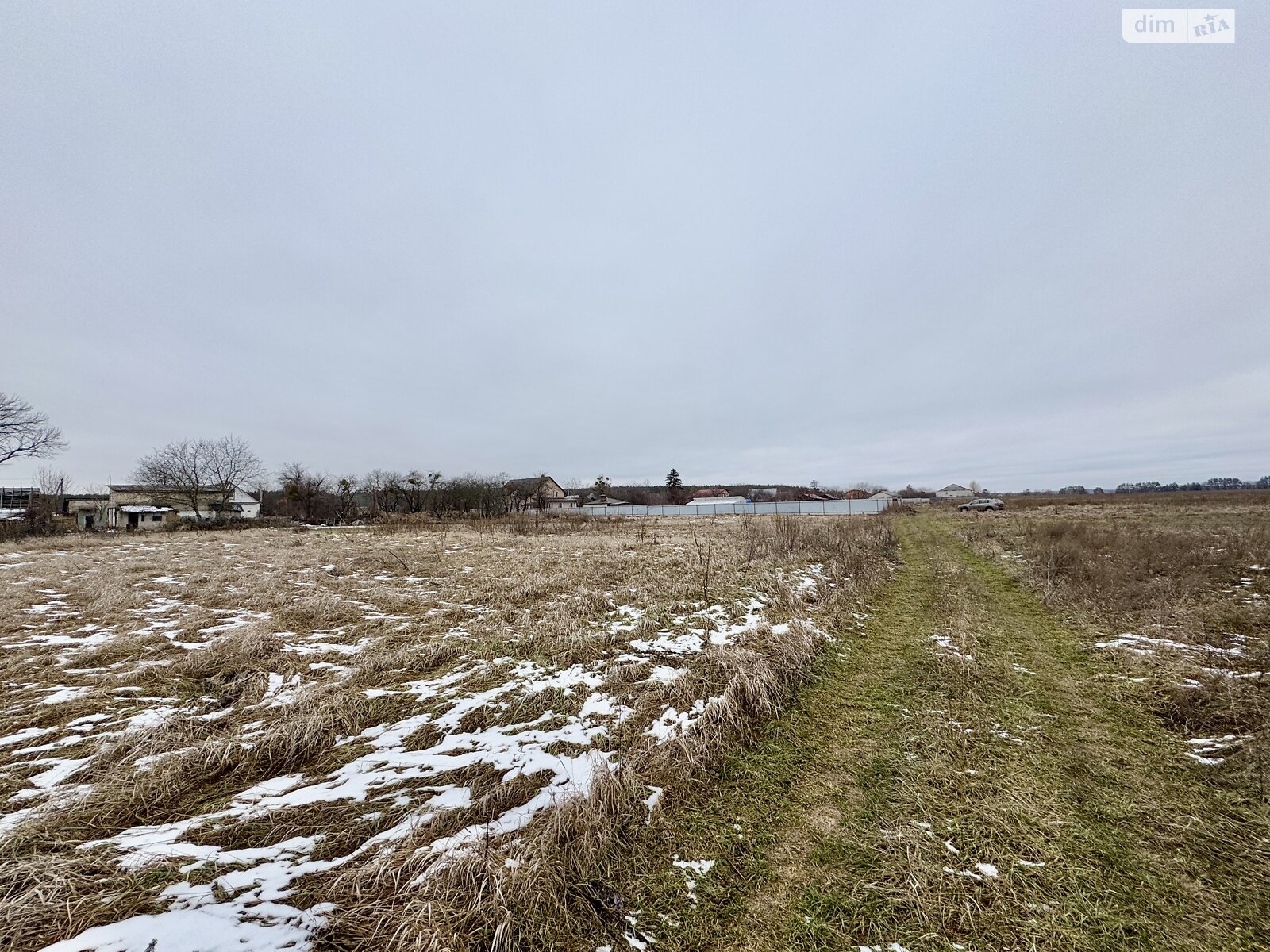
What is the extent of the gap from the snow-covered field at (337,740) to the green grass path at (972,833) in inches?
17.0

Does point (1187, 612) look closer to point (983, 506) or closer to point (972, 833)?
point (972, 833)

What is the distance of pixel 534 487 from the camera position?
208 ft

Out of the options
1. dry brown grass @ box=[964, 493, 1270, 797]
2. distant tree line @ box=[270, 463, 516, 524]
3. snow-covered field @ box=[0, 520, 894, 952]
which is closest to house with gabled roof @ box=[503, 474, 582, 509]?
distant tree line @ box=[270, 463, 516, 524]

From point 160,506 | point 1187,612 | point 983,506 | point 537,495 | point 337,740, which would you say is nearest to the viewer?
point 337,740

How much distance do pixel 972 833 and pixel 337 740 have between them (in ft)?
16.5

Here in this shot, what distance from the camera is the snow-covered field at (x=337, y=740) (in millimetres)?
2213

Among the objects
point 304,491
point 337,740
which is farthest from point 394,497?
point 337,740

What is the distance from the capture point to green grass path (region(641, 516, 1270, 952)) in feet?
7.39

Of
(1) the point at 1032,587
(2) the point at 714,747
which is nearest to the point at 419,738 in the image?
(2) the point at 714,747

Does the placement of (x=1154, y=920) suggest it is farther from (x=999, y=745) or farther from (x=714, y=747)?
(x=714, y=747)

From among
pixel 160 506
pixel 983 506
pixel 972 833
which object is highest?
pixel 160 506

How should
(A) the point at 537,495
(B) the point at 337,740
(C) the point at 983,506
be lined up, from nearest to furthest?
1. (B) the point at 337,740
2. (C) the point at 983,506
3. (A) the point at 537,495

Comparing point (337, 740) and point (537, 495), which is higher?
point (537, 495)

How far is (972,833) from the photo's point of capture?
284 cm
